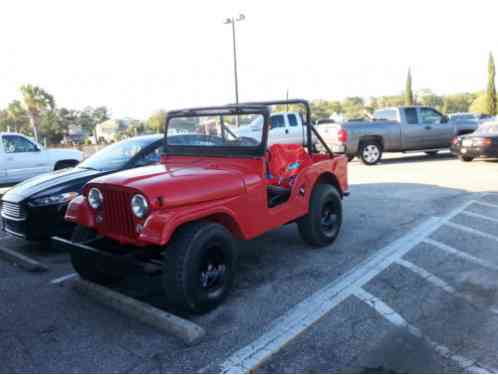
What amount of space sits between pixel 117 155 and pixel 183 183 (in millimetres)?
3352

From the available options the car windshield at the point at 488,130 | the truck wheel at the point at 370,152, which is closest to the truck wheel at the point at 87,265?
the truck wheel at the point at 370,152

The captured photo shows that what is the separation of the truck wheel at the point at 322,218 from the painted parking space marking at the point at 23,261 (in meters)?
3.24

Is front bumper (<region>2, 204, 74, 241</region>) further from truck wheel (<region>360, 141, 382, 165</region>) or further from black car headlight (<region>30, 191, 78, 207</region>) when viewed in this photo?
truck wheel (<region>360, 141, 382, 165</region>)

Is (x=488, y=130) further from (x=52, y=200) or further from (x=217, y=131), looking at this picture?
(x=52, y=200)

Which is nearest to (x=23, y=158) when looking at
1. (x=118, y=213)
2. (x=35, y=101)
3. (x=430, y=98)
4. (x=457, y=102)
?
(x=118, y=213)

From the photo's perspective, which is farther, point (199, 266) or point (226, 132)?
point (226, 132)

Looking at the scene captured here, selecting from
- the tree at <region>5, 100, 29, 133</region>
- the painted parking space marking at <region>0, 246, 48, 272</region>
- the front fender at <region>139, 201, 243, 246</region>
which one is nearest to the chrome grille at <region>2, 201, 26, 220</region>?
the painted parking space marking at <region>0, 246, 48, 272</region>

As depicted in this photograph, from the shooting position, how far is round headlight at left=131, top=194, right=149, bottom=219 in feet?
11.5

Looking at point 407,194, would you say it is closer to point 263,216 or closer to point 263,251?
point 263,251

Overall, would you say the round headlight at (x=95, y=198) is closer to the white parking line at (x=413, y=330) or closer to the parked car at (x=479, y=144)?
the white parking line at (x=413, y=330)

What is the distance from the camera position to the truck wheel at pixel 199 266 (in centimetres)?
345

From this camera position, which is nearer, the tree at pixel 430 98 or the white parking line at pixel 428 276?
the white parking line at pixel 428 276

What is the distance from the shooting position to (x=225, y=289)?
3.90m

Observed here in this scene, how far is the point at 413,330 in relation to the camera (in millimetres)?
3352
